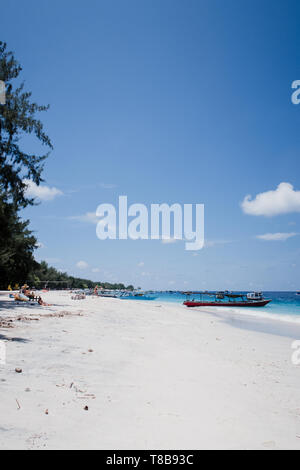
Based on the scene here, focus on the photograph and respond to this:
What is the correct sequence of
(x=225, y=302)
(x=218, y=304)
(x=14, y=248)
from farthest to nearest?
(x=225, y=302), (x=218, y=304), (x=14, y=248)

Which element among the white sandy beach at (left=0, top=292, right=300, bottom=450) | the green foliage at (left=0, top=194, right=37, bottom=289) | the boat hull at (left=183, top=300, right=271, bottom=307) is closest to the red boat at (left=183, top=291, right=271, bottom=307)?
the boat hull at (left=183, top=300, right=271, bottom=307)

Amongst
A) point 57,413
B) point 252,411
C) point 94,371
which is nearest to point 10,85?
point 94,371

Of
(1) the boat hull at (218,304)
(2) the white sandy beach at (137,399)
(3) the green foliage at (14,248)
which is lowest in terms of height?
(1) the boat hull at (218,304)

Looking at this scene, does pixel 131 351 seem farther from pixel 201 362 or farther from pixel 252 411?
pixel 252 411

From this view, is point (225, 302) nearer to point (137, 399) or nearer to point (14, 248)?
point (14, 248)

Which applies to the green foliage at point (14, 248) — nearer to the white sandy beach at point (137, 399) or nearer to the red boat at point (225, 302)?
the white sandy beach at point (137, 399)

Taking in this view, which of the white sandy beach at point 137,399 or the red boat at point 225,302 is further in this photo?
the red boat at point 225,302

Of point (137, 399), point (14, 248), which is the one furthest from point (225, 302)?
point (137, 399)

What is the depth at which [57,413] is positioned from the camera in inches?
161

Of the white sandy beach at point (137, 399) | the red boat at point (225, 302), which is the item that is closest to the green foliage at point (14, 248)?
the white sandy beach at point (137, 399)

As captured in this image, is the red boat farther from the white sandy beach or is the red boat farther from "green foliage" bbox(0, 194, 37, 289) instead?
the white sandy beach
